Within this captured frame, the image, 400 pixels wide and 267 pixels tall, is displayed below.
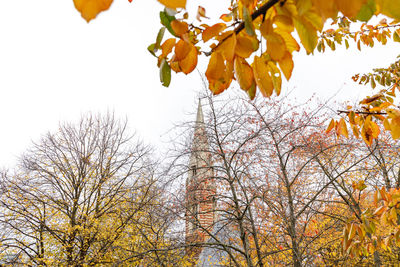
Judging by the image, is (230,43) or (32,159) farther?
(32,159)

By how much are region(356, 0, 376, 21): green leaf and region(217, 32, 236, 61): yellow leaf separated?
274 millimetres

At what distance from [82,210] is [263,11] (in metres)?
12.0

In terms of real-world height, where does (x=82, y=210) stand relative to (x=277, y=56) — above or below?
above

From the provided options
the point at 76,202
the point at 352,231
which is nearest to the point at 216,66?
the point at 352,231

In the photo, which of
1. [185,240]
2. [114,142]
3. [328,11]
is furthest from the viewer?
[114,142]

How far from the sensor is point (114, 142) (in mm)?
13125

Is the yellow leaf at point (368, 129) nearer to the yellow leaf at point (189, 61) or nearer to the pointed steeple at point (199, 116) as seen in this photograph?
the yellow leaf at point (189, 61)

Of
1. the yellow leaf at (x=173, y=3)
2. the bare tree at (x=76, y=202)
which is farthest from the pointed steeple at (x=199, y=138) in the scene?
the yellow leaf at (x=173, y=3)

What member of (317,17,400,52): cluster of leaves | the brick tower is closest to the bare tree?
the brick tower

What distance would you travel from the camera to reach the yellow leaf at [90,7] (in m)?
0.39

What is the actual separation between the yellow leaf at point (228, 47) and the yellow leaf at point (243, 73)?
59 mm

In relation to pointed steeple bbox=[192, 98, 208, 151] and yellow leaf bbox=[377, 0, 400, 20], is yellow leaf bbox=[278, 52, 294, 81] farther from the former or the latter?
pointed steeple bbox=[192, 98, 208, 151]

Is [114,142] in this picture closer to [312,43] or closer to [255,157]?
[255,157]

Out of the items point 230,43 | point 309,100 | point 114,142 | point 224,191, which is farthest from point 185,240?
point 114,142
